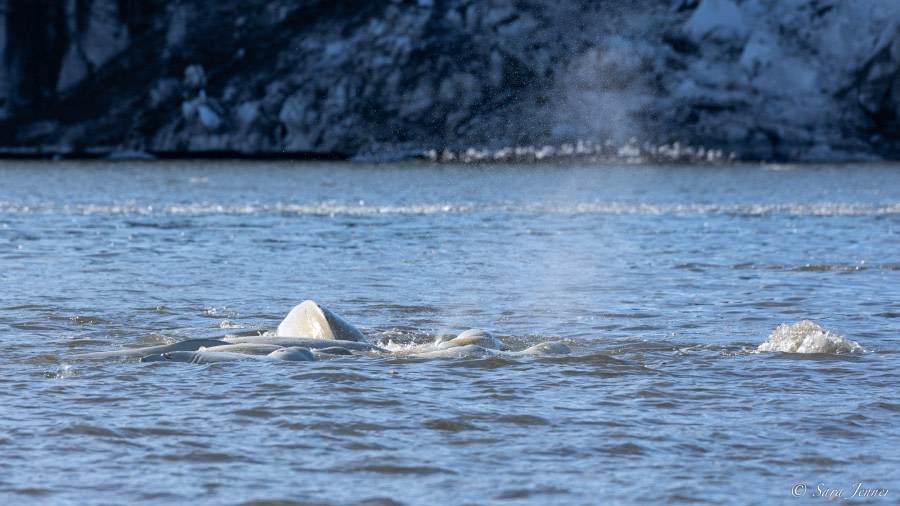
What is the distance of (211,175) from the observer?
7794 cm

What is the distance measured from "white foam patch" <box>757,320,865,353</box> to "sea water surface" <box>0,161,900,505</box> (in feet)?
0.73

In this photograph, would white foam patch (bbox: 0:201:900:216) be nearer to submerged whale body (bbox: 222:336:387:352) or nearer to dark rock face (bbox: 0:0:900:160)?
submerged whale body (bbox: 222:336:387:352)

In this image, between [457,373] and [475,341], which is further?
[475,341]

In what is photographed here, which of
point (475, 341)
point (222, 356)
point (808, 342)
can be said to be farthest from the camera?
point (808, 342)

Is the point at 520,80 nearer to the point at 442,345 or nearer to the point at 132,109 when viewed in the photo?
the point at 132,109

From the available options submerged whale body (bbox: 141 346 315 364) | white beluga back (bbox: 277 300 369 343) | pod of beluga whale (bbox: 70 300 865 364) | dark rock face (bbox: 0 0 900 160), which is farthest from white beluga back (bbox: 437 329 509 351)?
dark rock face (bbox: 0 0 900 160)

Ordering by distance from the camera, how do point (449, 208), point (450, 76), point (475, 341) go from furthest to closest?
point (450, 76)
point (449, 208)
point (475, 341)

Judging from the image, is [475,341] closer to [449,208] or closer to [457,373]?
[457,373]

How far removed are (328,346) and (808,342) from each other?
17.1ft

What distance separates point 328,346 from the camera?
46.7 feet

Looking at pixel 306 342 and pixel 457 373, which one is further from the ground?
pixel 306 342

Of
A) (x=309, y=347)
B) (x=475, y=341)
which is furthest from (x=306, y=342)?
(x=475, y=341)

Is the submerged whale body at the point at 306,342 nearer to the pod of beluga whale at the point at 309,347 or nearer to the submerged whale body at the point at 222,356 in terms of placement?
the pod of beluga whale at the point at 309,347

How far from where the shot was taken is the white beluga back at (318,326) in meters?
14.8
